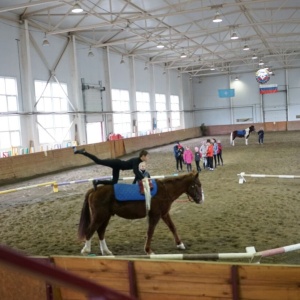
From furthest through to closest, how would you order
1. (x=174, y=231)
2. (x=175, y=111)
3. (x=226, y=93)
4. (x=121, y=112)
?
(x=175, y=111) → (x=226, y=93) → (x=121, y=112) → (x=174, y=231)

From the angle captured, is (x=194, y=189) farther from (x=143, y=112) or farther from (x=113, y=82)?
(x=143, y=112)

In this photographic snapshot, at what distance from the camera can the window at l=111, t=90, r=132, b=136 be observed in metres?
30.7

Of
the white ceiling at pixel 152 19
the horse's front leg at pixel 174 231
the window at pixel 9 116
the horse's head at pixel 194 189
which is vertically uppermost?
the white ceiling at pixel 152 19

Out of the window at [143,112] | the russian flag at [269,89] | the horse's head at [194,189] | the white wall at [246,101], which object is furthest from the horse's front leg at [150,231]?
the white wall at [246,101]

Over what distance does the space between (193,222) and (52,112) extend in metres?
16.4

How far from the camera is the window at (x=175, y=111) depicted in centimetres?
4285

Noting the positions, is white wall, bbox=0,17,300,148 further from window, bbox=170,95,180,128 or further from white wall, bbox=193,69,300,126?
window, bbox=170,95,180,128

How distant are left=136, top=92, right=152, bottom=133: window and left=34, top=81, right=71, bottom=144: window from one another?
33.9 ft

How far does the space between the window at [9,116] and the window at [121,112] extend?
35.6ft

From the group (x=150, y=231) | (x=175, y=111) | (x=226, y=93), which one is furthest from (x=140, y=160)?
(x=175, y=111)

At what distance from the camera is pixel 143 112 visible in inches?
1374

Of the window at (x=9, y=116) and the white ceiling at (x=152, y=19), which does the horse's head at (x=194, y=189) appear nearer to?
the white ceiling at (x=152, y=19)

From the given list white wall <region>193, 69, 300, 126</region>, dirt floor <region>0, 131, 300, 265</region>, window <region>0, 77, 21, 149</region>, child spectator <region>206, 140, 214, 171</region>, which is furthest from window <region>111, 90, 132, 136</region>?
white wall <region>193, 69, 300, 126</region>

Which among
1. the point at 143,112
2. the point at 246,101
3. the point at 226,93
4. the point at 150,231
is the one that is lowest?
the point at 150,231
